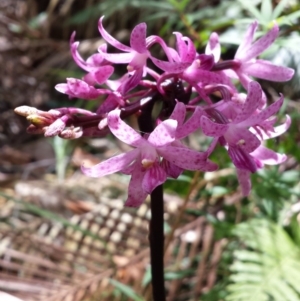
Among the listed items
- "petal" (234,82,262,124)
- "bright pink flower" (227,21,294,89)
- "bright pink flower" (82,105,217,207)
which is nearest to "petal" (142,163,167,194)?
"bright pink flower" (82,105,217,207)

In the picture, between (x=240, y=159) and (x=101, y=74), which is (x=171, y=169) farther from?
(x=101, y=74)

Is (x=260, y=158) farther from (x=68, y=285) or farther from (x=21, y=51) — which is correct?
(x=21, y=51)

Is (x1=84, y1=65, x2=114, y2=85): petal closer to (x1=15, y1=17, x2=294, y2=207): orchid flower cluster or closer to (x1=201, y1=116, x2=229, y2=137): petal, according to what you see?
(x1=15, y1=17, x2=294, y2=207): orchid flower cluster

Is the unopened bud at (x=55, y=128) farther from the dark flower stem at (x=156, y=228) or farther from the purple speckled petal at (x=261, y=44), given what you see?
the purple speckled petal at (x=261, y=44)

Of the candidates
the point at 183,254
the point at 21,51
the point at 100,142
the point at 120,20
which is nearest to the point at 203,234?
the point at 183,254

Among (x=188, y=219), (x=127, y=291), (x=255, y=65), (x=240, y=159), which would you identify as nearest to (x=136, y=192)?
(x=240, y=159)

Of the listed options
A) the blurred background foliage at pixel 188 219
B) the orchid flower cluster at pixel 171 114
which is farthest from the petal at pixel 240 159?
the blurred background foliage at pixel 188 219

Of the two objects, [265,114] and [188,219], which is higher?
[265,114]
